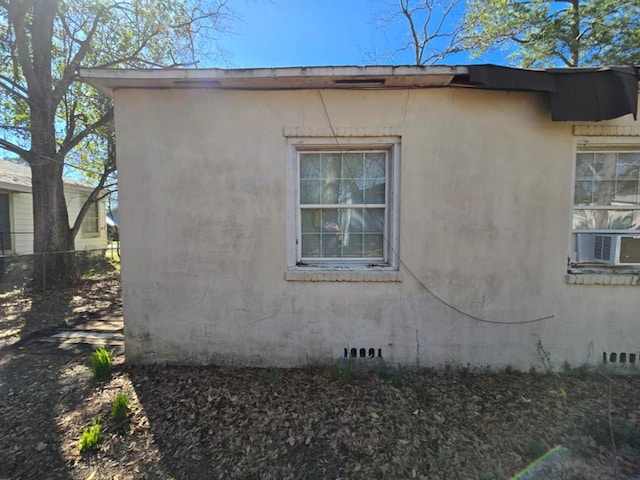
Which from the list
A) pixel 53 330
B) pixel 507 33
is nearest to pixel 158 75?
pixel 53 330

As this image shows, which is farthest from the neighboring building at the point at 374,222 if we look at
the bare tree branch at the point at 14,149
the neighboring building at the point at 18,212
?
the neighboring building at the point at 18,212

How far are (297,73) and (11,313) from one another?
693cm

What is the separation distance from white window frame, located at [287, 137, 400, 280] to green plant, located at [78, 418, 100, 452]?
7.39 feet

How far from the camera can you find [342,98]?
11.6 feet

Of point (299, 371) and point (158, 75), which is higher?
point (158, 75)

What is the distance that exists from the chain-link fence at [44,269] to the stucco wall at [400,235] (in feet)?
16.3

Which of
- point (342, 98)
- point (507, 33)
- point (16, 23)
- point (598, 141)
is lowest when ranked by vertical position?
point (598, 141)

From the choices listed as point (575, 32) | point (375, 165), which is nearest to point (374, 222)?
point (375, 165)

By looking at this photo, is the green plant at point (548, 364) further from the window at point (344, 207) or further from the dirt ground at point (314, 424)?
the window at point (344, 207)

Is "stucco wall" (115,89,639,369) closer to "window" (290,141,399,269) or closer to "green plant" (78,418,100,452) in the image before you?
"window" (290,141,399,269)

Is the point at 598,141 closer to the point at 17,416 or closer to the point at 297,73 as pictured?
the point at 297,73

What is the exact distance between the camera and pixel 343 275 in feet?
11.9

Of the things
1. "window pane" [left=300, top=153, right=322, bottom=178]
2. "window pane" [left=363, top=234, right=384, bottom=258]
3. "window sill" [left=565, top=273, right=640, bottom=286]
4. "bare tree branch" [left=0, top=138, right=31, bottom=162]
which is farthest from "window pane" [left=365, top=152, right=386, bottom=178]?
"bare tree branch" [left=0, top=138, right=31, bottom=162]

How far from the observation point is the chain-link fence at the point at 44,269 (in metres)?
6.59
